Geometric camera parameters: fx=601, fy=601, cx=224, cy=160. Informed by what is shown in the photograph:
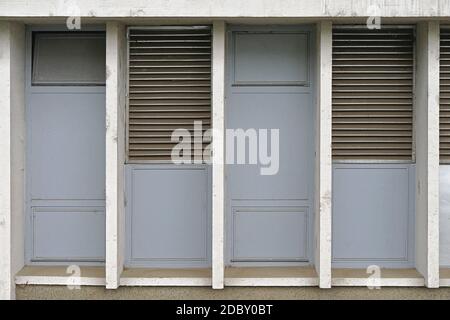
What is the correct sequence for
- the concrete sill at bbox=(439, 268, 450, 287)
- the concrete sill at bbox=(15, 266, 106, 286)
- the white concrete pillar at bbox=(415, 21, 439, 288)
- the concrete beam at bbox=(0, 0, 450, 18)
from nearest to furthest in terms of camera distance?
the concrete beam at bbox=(0, 0, 450, 18) → the white concrete pillar at bbox=(415, 21, 439, 288) → the concrete sill at bbox=(439, 268, 450, 287) → the concrete sill at bbox=(15, 266, 106, 286)

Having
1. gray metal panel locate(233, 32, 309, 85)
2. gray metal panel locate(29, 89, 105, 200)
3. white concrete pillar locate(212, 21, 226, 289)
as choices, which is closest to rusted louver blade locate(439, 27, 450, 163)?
gray metal panel locate(233, 32, 309, 85)

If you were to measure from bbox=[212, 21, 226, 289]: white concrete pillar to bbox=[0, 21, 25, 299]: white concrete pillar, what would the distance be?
6.49 ft

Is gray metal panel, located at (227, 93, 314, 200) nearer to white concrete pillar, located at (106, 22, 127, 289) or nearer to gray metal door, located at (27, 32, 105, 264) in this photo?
white concrete pillar, located at (106, 22, 127, 289)

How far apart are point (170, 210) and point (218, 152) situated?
2.76 feet

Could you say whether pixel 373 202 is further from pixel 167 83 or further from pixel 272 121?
pixel 167 83

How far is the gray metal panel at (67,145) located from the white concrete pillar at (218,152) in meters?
1.21

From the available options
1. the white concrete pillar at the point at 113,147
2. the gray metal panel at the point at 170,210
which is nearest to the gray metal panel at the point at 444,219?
the gray metal panel at the point at 170,210

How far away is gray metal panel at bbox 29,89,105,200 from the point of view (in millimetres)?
6213

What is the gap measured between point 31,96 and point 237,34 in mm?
2232

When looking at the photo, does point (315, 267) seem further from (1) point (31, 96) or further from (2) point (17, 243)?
(1) point (31, 96)

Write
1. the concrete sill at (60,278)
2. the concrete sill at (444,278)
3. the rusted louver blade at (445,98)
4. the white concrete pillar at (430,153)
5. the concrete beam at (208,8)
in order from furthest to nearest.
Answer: the rusted louver blade at (445,98) < the concrete sill at (60,278) < the concrete sill at (444,278) < the white concrete pillar at (430,153) < the concrete beam at (208,8)

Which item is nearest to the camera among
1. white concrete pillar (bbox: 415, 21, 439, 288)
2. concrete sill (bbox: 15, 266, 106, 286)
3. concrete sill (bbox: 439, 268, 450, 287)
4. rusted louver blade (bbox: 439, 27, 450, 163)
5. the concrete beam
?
the concrete beam

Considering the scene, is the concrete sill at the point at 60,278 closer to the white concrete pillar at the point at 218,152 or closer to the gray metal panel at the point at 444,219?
the white concrete pillar at the point at 218,152

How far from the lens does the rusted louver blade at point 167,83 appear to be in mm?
6180
